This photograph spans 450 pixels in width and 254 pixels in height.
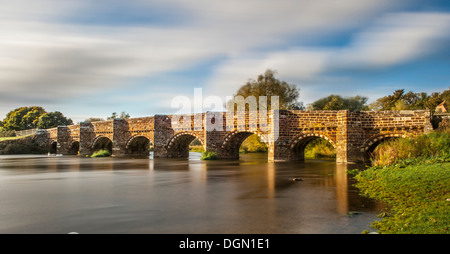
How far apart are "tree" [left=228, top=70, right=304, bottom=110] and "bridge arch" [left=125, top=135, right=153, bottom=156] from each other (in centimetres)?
1692

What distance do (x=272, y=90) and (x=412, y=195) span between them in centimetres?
3980

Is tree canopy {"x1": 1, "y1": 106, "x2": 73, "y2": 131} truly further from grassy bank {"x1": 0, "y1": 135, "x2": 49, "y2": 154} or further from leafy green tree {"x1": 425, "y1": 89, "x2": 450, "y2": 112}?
leafy green tree {"x1": 425, "y1": 89, "x2": 450, "y2": 112}

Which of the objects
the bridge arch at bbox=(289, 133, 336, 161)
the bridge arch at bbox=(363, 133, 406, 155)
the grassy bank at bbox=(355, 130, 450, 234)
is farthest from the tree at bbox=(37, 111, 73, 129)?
the grassy bank at bbox=(355, 130, 450, 234)

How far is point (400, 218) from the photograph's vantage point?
621 centimetres

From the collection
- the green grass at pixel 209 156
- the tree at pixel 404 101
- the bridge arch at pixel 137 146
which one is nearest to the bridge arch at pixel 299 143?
the green grass at pixel 209 156

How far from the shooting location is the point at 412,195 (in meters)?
8.36

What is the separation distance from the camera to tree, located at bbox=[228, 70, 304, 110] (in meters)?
47.2

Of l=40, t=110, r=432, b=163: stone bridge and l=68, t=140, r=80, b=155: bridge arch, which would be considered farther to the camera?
l=68, t=140, r=80, b=155: bridge arch

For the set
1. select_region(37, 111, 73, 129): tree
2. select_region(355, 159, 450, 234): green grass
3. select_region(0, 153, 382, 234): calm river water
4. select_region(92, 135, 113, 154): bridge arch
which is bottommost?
select_region(0, 153, 382, 234): calm river water

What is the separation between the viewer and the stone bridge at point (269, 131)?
72.2 feet

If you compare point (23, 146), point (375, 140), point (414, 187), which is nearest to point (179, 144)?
point (375, 140)

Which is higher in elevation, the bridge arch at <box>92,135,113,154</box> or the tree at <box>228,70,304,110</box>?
the tree at <box>228,70,304,110</box>

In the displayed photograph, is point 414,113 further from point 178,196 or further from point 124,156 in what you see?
point 124,156

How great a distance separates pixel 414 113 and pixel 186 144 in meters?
23.0
